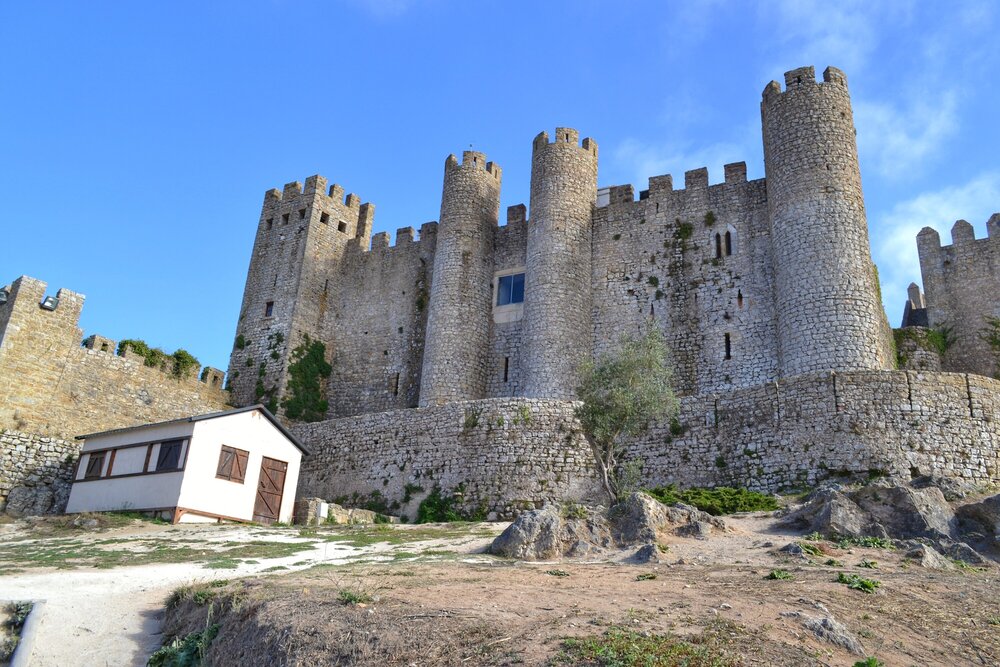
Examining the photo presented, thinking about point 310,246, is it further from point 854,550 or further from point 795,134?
point 854,550

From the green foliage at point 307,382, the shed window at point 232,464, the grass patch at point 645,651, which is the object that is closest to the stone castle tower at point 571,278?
the green foliage at point 307,382

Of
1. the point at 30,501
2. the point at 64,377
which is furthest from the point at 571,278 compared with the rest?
the point at 30,501

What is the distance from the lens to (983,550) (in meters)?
15.6

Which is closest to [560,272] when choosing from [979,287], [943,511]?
[979,287]

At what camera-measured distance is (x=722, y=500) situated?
20.7 m

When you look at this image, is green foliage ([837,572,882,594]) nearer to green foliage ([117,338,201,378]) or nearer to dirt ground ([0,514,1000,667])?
dirt ground ([0,514,1000,667])

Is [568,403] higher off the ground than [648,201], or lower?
lower

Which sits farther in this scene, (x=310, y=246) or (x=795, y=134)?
(x=310, y=246)

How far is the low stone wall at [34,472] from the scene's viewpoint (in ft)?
91.2

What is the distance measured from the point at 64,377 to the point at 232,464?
10678 millimetres

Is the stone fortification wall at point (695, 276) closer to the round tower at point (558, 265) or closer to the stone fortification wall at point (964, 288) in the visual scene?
the round tower at point (558, 265)

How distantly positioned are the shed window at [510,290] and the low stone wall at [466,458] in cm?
977

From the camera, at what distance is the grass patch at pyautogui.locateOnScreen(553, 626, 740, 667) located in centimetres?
816

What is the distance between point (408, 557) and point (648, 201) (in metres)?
23.3
